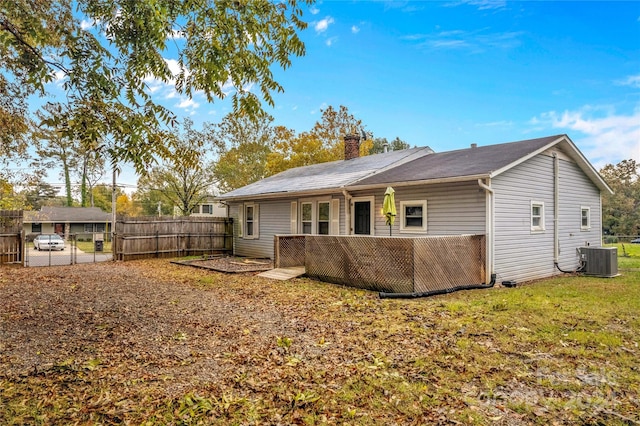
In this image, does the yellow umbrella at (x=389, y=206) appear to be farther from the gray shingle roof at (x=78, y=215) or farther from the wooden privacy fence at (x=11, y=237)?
the gray shingle roof at (x=78, y=215)

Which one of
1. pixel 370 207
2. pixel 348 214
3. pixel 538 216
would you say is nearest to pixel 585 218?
pixel 538 216

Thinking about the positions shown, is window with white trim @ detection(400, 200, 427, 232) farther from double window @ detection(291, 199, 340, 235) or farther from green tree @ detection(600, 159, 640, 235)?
green tree @ detection(600, 159, 640, 235)

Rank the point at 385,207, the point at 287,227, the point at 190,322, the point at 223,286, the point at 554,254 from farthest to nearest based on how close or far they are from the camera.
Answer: the point at 287,227 → the point at 554,254 → the point at 385,207 → the point at 223,286 → the point at 190,322

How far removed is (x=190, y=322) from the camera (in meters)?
5.70

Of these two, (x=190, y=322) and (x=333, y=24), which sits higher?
(x=333, y=24)

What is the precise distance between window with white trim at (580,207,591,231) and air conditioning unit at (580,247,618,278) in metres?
1.74

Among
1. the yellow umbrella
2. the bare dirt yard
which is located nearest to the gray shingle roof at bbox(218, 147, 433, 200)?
the yellow umbrella

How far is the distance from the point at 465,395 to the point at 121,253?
587 inches

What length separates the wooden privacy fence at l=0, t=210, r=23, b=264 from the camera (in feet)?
39.9

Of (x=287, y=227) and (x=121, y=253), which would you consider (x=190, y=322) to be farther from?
(x=121, y=253)

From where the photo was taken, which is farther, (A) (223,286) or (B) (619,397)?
(A) (223,286)

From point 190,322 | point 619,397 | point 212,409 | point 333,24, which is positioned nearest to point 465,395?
point 619,397

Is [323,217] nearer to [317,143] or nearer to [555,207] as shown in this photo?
[555,207]

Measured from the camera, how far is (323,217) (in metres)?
13.4
